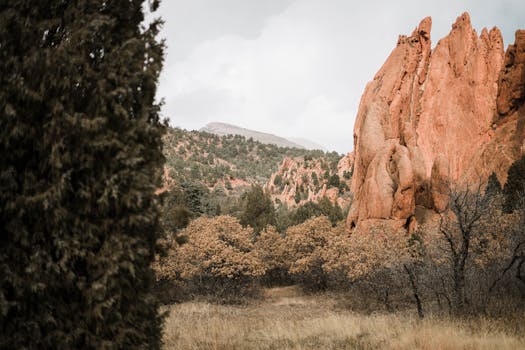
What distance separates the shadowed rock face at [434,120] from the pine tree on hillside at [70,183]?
3072 centimetres

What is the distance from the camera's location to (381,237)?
79.3 feet

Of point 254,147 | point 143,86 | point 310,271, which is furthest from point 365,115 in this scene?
point 254,147

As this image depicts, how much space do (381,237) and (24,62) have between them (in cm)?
2301

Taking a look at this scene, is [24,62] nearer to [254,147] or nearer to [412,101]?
[412,101]

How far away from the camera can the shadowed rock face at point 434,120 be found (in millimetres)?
33562

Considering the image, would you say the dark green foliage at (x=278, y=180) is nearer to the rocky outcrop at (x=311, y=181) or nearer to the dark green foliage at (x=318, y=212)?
the rocky outcrop at (x=311, y=181)

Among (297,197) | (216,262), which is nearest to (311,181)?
(297,197)

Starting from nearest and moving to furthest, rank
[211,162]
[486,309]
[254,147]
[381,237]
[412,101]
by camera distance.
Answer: [486,309]
[381,237]
[412,101]
[211,162]
[254,147]

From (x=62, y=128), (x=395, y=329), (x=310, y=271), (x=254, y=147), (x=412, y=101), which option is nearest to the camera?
(x=62, y=128)

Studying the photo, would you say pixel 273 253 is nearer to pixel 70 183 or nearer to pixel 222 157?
pixel 70 183

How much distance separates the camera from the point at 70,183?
4191 mm

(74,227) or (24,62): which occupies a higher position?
(24,62)

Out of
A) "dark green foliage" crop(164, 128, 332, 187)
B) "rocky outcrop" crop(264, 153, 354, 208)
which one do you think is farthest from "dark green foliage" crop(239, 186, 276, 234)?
"dark green foliage" crop(164, 128, 332, 187)

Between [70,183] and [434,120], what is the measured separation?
39539 millimetres
